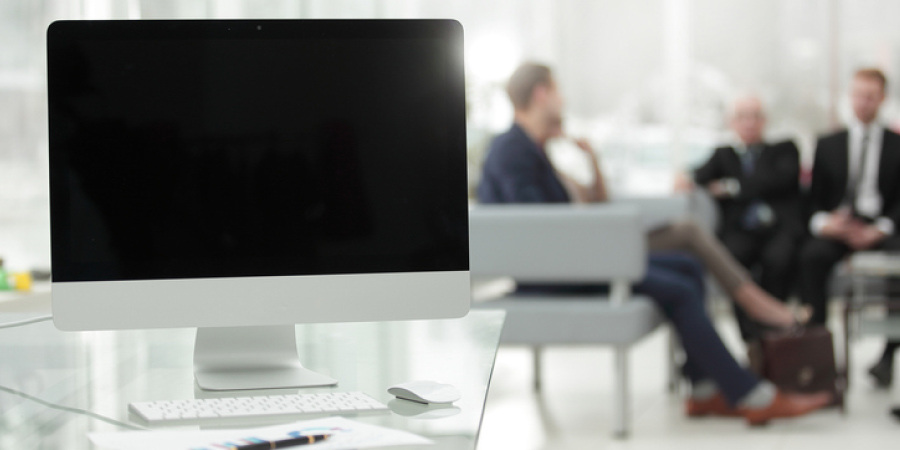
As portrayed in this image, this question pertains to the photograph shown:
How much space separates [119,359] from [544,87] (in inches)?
98.4

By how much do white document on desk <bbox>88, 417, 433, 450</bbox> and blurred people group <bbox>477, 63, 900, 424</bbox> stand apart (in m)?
2.60

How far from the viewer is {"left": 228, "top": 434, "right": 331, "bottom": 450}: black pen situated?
1.08 meters

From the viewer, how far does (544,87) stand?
12.8 ft

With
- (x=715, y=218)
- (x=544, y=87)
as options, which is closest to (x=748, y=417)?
(x=544, y=87)

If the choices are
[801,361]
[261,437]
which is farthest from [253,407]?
[801,361]

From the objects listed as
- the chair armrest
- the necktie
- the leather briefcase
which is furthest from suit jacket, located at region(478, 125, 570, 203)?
the necktie

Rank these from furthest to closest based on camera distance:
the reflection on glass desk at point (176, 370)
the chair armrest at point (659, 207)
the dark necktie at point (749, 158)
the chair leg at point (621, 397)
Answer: the dark necktie at point (749, 158), the chair armrest at point (659, 207), the chair leg at point (621, 397), the reflection on glass desk at point (176, 370)

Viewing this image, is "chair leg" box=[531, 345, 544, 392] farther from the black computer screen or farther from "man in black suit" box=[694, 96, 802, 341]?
the black computer screen

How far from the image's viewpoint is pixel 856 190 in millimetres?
4918

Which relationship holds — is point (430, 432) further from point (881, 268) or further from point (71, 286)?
point (881, 268)

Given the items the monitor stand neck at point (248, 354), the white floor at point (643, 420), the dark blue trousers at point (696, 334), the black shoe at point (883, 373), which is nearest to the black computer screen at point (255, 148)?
the monitor stand neck at point (248, 354)

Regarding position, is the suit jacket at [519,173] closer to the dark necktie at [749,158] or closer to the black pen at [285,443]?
the dark necktie at [749,158]

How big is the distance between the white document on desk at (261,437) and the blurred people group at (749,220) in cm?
260

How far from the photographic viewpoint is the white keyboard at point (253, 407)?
126cm
